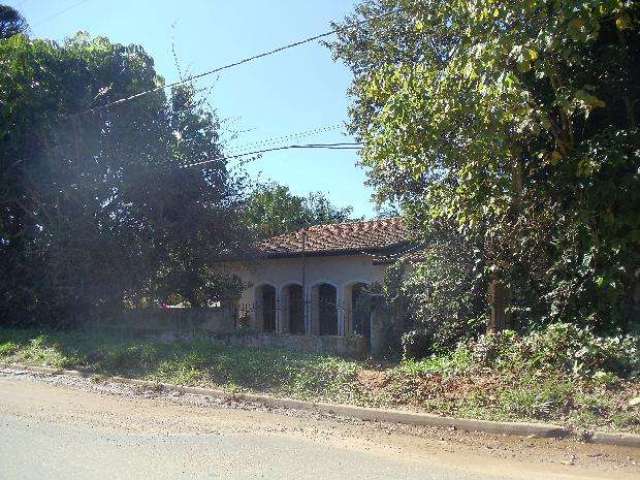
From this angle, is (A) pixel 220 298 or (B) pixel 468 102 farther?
(A) pixel 220 298

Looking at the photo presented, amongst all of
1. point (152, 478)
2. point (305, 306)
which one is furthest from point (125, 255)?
point (152, 478)

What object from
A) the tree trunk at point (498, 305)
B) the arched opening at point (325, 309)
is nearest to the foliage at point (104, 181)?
the arched opening at point (325, 309)

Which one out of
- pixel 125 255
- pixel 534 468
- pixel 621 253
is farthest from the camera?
pixel 125 255

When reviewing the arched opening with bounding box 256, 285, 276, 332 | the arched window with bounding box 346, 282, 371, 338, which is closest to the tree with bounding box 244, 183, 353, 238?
the arched opening with bounding box 256, 285, 276, 332

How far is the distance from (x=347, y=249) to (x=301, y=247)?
9.83 feet

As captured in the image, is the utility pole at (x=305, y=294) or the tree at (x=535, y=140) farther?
the utility pole at (x=305, y=294)

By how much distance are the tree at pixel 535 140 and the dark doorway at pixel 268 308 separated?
13.4 metres

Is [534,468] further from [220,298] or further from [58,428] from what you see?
A: [220,298]

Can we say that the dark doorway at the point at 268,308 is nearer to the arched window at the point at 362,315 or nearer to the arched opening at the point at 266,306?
the arched opening at the point at 266,306

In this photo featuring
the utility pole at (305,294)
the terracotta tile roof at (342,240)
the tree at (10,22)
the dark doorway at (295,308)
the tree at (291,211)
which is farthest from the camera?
the tree at (291,211)

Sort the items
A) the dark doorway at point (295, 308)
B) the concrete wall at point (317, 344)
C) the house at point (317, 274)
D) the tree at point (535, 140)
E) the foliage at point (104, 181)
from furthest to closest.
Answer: the dark doorway at point (295, 308), the house at point (317, 274), the foliage at point (104, 181), the concrete wall at point (317, 344), the tree at point (535, 140)

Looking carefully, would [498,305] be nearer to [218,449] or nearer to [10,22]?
[218,449]

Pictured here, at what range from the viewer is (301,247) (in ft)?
78.3

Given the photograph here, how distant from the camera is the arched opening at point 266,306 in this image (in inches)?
1003
